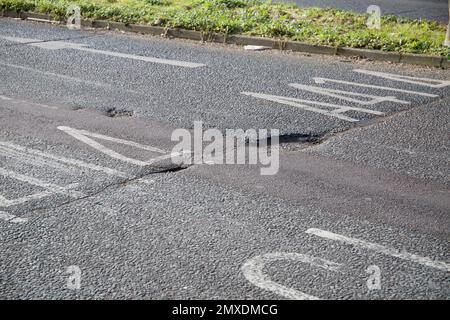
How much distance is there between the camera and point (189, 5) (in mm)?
14820

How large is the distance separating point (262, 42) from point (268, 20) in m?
1.28

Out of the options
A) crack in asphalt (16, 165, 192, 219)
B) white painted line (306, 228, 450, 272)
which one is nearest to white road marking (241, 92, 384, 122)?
crack in asphalt (16, 165, 192, 219)

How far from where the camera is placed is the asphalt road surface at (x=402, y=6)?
50.5ft

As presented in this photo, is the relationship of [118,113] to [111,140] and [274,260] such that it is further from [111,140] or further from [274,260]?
[274,260]

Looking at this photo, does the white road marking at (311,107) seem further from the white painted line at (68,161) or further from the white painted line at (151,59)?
the white painted line at (68,161)

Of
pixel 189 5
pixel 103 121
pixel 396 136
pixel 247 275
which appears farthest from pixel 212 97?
pixel 189 5

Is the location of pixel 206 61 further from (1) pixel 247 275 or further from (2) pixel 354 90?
(1) pixel 247 275

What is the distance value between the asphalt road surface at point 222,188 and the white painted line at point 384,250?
1cm

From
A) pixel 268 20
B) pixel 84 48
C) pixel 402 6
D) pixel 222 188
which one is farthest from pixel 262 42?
pixel 222 188

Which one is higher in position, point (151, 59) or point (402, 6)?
point (402, 6)

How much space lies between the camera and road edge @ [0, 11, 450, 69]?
1075 centimetres

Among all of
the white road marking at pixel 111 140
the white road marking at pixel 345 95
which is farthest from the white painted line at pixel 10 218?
the white road marking at pixel 345 95

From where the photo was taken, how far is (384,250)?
464cm

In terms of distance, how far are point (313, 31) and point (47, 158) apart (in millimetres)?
7026
